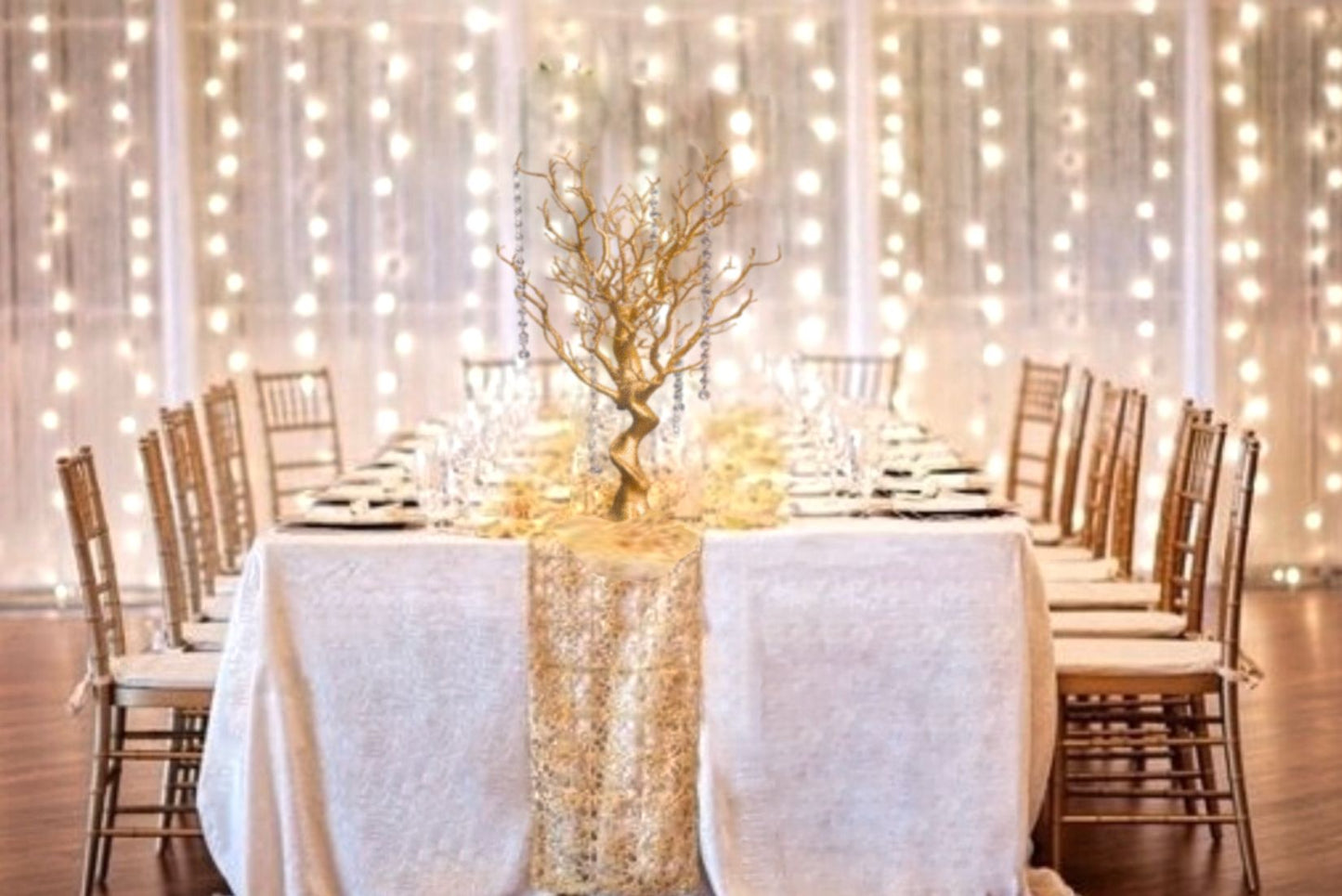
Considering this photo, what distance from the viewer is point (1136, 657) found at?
17.4 feet

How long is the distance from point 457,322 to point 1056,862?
187 inches

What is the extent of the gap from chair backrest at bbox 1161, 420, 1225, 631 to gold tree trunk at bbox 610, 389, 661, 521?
118 cm

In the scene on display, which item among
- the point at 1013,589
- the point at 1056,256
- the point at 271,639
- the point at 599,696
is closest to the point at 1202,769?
the point at 1013,589

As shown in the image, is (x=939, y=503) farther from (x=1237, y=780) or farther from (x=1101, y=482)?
(x=1101, y=482)

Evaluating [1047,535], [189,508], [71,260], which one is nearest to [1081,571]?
[1047,535]

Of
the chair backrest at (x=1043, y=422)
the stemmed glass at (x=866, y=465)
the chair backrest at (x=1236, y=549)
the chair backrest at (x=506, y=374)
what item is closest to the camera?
the chair backrest at (x=1236, y=549)

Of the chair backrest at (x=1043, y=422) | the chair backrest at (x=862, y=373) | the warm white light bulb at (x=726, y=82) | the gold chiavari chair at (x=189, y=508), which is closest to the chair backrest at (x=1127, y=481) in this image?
the chair backrest at (x=1043, y=422)

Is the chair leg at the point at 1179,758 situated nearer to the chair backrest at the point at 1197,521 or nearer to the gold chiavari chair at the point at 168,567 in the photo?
the chair backrest at the point at 1197,521

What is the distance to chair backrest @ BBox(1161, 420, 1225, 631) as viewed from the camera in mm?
5598

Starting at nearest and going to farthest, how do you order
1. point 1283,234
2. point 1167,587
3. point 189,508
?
1. point 1167,587
2. point 189,508
3. point 1283,234

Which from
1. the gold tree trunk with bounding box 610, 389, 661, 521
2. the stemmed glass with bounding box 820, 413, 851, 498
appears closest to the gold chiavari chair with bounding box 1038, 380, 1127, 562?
the stemmed glass with bounding box 820, 413, 851, 498

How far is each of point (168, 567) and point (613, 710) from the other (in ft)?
4.68

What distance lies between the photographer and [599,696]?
4.92 metres

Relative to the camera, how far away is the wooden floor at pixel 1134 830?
17.8 feet
